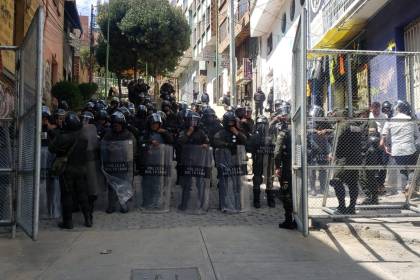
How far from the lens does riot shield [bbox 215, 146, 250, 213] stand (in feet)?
28.6

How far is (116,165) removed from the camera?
858cm

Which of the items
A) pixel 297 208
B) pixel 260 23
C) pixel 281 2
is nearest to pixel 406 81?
pixel 297 208

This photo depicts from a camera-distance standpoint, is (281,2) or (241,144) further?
(281,2)

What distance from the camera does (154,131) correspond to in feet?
29.5

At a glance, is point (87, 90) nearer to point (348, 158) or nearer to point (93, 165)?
point (93, 165)

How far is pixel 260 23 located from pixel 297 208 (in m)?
21.1

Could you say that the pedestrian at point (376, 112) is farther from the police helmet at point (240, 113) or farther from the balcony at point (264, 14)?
the balcony at point (264, 14)

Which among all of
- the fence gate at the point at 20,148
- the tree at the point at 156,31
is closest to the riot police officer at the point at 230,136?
the fence gate at the point at 20,148

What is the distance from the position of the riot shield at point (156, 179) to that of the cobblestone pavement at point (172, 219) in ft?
0.64

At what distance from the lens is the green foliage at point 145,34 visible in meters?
31.9

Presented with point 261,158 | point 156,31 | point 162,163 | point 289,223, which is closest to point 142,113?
point 162,163

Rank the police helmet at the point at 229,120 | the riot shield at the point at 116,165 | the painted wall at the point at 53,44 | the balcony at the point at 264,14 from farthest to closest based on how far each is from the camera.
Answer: the balcony at the point at 264,14, the painted wall at the point at 53,44, the police helmet at the point at 229,120, the riot shield at the point at 116,165

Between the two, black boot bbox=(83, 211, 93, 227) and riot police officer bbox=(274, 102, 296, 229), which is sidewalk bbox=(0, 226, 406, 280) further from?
black boot bbox=(83, 211, 93, 227)

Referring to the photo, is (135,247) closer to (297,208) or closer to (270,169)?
(297,208)
